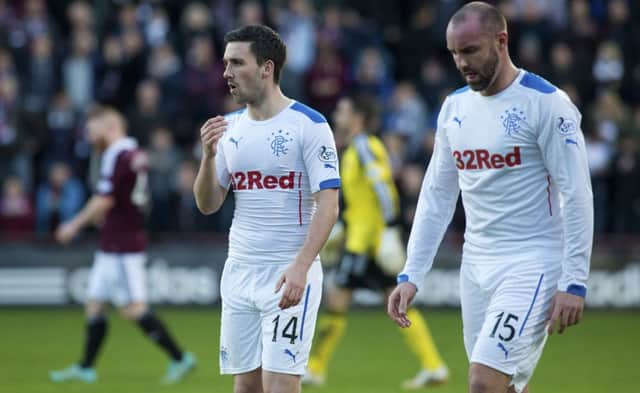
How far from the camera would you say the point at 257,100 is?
22.3 feet

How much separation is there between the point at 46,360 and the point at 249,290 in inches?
260

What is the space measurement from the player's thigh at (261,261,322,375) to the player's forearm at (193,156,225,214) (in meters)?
0.61

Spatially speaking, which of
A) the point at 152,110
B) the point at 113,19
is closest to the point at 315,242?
the point at 152,110

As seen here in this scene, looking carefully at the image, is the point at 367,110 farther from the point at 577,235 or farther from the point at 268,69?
the point at 577,235

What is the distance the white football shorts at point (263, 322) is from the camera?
6.62 m

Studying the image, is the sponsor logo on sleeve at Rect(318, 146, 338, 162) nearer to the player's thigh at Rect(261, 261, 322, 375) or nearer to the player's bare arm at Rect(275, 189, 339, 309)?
the player's bare arm at Rect(275, 189, 339, 309)

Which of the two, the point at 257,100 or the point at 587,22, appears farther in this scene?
the point at 587,22

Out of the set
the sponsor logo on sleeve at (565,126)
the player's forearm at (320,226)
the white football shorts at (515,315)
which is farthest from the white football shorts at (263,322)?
the sponsor logo on sleeve at (565,126)

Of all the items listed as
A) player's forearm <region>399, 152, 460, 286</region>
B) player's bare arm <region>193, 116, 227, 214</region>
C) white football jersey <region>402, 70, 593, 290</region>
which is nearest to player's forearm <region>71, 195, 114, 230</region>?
player's bare arm <region>193, 116, 227, 214</region>

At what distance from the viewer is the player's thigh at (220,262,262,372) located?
677 centimetres

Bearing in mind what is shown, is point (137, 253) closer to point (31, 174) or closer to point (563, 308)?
point (563, 308)

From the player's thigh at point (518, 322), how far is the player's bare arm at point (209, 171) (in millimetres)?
1711

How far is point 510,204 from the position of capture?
6.32m

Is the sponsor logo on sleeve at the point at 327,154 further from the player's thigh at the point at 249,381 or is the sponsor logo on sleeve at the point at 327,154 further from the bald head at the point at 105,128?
the bald head at the point at 105,128
